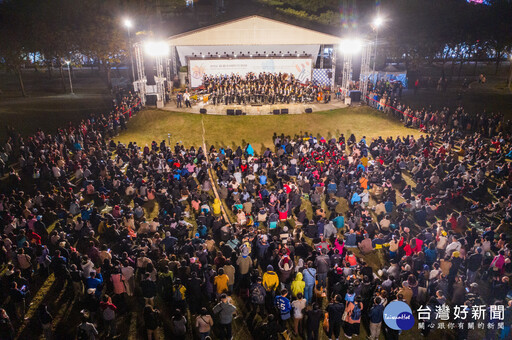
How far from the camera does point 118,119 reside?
27.9 m

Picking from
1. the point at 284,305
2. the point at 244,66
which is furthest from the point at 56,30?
the point at 284,305

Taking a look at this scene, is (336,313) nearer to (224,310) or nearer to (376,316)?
(376,316)

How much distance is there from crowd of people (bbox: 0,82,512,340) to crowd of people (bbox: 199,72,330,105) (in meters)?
14.0

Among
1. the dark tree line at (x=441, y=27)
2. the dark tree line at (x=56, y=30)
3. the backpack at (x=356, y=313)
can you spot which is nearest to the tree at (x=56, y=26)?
the dark tree line at (x=56, y=30)

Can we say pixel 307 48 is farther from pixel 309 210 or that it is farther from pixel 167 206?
pixel 167 206

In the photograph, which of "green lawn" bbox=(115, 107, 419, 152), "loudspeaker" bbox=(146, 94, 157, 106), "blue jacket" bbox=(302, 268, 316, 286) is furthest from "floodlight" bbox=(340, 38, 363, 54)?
"blue jacket" bbox=(302, 268, 316, 286)

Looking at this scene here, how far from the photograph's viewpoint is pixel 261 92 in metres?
34.3

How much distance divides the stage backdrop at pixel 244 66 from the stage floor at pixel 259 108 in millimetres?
5616

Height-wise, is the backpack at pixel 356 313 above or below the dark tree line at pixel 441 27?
below

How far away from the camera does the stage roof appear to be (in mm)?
33625

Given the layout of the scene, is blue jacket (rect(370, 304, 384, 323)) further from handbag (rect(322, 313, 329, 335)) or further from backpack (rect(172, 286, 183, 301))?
backpack (rect(172, 286, 183, 301))

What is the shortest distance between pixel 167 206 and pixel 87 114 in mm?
24694

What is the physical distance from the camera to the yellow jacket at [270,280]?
955 centimetres

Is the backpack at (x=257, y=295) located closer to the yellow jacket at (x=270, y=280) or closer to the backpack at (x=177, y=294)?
the yellow jacket at (x=270, y=280)
